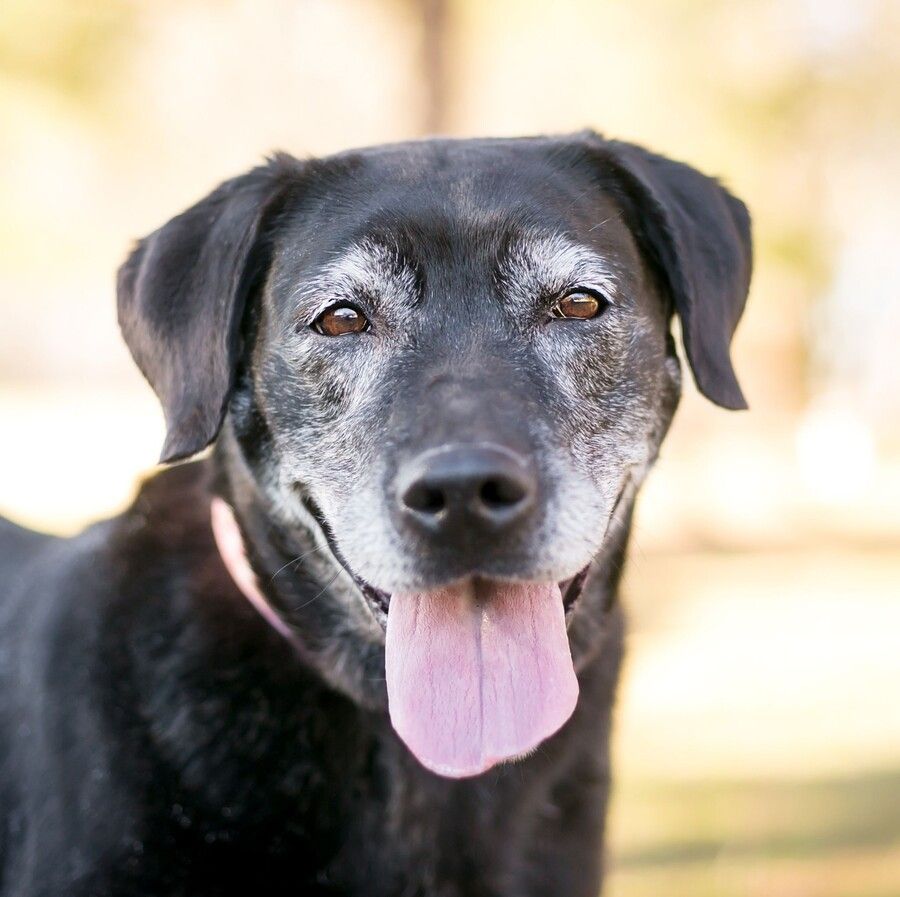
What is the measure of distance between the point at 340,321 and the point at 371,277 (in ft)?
0.43

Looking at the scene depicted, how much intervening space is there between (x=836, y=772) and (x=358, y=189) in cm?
436

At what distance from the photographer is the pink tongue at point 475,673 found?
267 cm

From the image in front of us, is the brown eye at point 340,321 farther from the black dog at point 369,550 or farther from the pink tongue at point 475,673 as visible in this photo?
the pink tongue at point 475,673

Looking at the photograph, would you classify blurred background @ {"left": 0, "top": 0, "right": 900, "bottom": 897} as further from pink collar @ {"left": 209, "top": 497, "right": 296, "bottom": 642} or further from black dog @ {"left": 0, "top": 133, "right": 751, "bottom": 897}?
pink collar @ {"left": 209, "top": 497, "right": 296, "bottom": 642}

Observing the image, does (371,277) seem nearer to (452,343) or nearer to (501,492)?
(452,343)

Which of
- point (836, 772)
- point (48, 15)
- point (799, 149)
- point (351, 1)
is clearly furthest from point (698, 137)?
point (836, 772)

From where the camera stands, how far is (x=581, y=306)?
3.02 metres

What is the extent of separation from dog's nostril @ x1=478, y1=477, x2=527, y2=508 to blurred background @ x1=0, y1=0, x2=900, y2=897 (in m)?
2.71

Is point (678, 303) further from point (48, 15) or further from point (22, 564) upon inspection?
point (48, 15)

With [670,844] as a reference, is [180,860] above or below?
above

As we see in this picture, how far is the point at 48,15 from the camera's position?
997 cm

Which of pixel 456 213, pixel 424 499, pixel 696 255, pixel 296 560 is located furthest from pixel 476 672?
pixel 696 255

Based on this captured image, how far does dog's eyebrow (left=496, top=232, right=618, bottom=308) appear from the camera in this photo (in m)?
2.96

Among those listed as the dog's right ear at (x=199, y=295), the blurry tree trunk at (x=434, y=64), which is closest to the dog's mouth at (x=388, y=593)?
the dog's right ear at (x=199, y=295)
